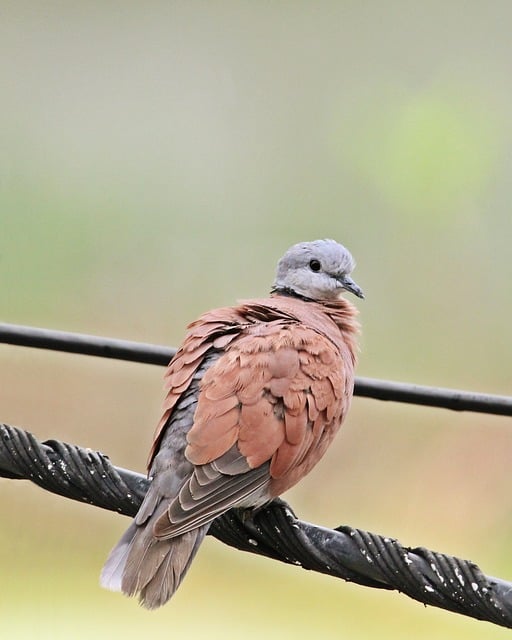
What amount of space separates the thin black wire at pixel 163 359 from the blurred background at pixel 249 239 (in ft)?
1.83

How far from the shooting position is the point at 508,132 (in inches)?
238

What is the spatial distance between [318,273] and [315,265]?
0.11 ft

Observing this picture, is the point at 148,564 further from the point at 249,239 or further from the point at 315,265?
the point at 249,239

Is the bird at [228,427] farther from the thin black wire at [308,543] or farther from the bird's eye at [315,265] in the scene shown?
the bird's eye at [315,265]

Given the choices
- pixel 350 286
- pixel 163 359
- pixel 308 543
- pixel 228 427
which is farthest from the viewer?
pixel 350 286

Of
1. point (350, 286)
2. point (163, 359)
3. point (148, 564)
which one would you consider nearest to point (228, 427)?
point (148, 564)

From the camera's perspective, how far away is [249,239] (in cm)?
505

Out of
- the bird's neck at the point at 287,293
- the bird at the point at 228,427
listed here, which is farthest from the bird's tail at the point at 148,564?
the bird's neck at the point at 287,293

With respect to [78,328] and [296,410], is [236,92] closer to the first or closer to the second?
[78,328]

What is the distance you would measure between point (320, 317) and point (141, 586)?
102cm

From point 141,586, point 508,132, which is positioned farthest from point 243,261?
point 141,586

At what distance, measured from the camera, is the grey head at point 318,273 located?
10.4ft

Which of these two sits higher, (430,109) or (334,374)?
(430,109)

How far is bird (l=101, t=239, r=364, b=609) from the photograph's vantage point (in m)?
2.15
